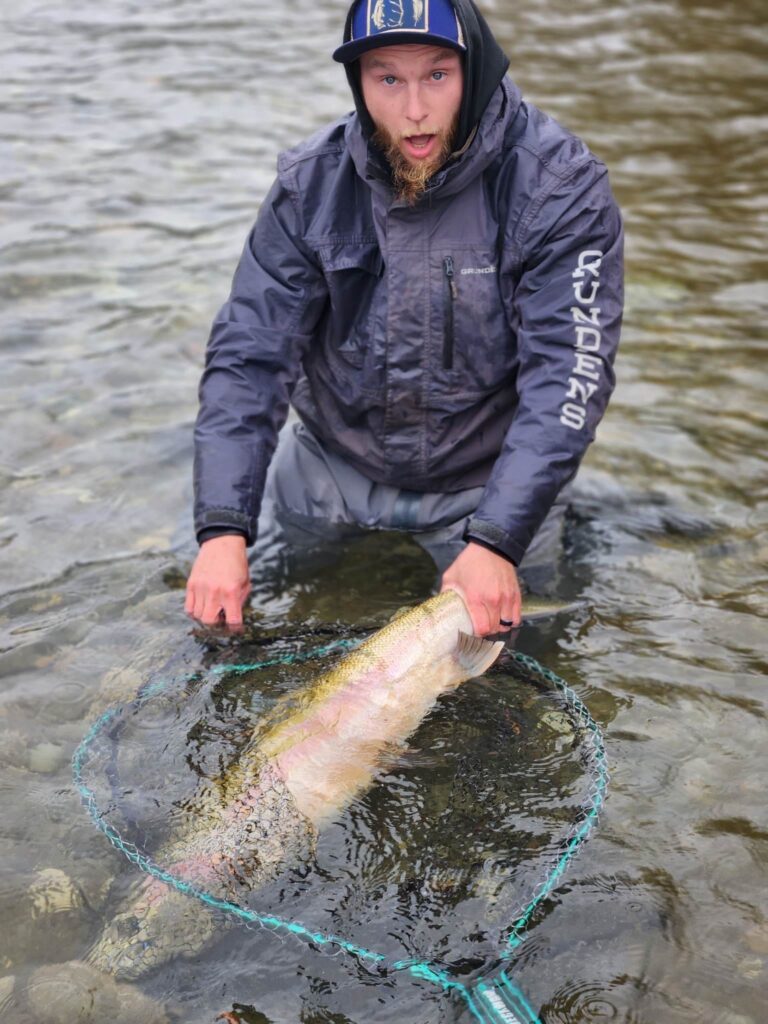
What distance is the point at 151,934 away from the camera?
377 centimetres

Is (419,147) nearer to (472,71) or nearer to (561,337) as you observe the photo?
(472,71)

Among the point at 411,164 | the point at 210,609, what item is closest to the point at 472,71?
the point at 411,164

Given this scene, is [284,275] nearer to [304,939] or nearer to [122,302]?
[304,939]

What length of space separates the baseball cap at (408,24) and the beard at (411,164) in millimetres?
325

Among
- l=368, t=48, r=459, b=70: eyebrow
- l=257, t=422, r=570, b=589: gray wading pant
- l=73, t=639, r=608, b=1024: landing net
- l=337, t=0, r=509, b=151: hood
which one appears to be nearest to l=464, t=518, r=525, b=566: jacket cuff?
l=73, t=639, r=608, b=1024: landing net

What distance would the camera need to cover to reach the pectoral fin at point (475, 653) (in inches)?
170

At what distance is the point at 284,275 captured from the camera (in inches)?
201

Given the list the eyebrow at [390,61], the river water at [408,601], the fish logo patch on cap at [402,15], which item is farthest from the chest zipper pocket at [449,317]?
the river water at [408,601]

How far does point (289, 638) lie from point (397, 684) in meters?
0.98

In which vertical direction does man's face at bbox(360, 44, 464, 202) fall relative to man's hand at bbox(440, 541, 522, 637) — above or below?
above

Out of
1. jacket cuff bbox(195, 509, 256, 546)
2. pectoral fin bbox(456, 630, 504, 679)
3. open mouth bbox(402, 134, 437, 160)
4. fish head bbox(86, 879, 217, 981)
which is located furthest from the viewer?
jacket cuff bbox(195, 509, 256, 546)

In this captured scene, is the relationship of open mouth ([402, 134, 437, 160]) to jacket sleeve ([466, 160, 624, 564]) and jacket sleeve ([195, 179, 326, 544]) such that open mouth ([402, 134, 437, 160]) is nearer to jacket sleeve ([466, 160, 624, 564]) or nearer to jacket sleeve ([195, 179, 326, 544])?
jacket sleeve ([466, 160, 624, 564])

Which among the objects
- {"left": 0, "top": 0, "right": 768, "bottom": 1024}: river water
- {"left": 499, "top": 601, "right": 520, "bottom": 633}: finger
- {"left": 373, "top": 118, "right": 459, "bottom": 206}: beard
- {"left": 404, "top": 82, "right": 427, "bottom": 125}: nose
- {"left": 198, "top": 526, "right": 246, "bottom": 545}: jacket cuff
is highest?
{"left": 404, "top": 82, "right": 427, "bottom": 125}: nose

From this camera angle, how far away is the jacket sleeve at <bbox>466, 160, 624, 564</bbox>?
182 inches
